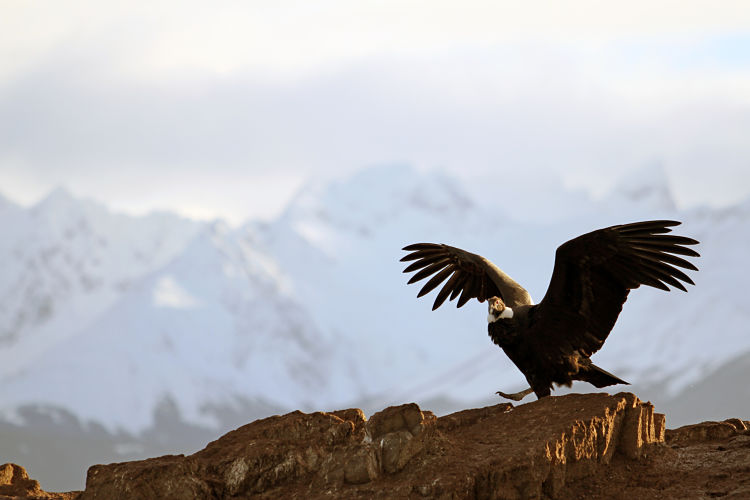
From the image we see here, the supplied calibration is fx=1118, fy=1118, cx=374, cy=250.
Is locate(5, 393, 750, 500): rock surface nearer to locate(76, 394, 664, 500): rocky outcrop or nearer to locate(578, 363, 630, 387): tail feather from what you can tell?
locate(76, 394, 664, 500): rocky outcrop

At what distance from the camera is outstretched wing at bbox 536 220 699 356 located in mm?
16625

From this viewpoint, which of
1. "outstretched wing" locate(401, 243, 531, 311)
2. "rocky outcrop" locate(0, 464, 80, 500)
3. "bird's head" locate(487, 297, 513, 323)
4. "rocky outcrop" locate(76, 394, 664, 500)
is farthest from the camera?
"outstretched wing" locate(401, 243, 531, 311)

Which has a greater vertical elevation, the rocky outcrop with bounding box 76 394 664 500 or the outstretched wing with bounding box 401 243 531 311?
the outstretched wing with bounding box 401 243 531 311

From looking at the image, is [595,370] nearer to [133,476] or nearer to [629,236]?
[629,236]

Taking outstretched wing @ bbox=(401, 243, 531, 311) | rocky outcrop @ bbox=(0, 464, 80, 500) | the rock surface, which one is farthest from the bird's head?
rocky outcrop @ bbox=(0, 464, 80, 500)

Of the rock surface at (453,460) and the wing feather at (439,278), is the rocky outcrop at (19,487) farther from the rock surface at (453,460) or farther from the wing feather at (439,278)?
the wing feather at (439,278)

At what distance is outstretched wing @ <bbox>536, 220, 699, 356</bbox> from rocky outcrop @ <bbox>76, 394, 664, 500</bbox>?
1.59m

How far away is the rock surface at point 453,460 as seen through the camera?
44.5 ft

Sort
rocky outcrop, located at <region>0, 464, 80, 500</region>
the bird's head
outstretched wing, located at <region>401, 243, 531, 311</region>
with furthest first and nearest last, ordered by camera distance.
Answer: outstretched wing, located at <region>401, 243, 531, 311</region>, the bird's head, rocky outcrop, located at <region>0, 464, 80, 500</region>

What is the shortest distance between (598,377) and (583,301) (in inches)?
53.8

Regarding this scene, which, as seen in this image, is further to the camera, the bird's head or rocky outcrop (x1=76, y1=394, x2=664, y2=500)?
the bird's head

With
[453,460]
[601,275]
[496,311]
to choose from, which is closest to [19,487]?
[453,460]

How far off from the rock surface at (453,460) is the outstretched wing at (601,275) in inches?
65.2

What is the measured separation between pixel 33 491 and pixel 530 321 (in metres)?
8.06
